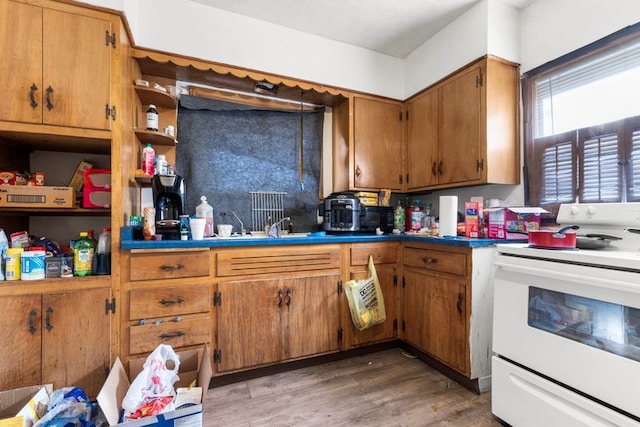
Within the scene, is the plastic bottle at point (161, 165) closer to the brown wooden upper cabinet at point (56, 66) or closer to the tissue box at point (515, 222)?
the brown wooden upper cabinet at point (56, 66)

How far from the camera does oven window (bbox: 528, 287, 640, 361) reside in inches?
42.5

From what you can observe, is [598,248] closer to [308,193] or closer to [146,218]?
[308,193]

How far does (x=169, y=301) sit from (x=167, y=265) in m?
0.21

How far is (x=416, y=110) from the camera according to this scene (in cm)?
275

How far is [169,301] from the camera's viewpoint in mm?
1731

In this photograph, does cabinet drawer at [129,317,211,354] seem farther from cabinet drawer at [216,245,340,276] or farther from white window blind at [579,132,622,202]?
white window blind at [579,132,622,202]

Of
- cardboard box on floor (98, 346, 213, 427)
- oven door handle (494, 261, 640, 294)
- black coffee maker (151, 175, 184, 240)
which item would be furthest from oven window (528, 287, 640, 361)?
black coffee maker (151, 175, 184, 240)

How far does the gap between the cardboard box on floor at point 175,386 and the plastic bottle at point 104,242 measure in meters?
0.60

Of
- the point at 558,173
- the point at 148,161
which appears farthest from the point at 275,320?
the point at 558,173

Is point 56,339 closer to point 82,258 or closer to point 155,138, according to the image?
point 82,258

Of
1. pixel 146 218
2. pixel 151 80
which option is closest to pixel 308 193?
pixel 146 218

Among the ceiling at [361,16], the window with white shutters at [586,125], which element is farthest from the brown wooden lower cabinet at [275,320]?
the ceiling at [361,16]

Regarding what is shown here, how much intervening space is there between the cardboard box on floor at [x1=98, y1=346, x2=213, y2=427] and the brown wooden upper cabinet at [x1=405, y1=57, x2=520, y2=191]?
2.16 metres

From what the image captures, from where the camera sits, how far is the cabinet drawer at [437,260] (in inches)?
73.0
